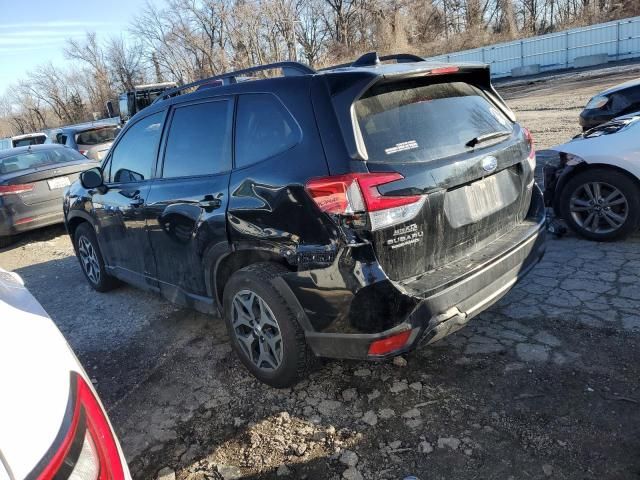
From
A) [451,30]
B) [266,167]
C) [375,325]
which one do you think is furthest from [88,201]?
[451,30]

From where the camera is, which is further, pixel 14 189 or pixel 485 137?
pixel 14 189

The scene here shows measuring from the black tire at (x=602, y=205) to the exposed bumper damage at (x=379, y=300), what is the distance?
2605 mm

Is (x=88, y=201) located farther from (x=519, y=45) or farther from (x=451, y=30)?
(x=451, y=30)

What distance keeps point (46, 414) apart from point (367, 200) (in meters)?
1.61

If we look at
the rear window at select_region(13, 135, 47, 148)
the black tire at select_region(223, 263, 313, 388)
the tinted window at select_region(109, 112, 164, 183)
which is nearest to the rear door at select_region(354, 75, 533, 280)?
the black tire at select_region(223, 263, 313, 388)

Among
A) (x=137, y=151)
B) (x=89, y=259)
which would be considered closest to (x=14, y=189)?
(x=89, y=259)

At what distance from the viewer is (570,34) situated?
99.6 feet

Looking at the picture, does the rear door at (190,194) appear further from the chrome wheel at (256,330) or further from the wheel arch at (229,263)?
the chrome wheel at (256,330)

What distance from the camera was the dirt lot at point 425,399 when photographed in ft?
8.21

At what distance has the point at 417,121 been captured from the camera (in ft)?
9.29

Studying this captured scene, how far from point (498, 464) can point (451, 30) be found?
54499 mm

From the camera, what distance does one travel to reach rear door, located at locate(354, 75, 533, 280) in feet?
8.48

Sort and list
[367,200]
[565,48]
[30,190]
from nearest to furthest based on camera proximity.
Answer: [367,200], [30,190], [565,48]

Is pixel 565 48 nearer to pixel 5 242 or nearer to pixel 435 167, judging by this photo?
pixel 5 242
